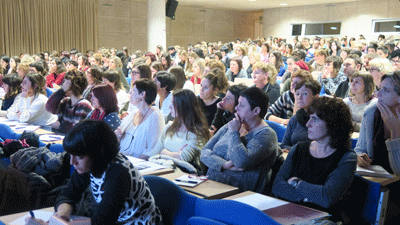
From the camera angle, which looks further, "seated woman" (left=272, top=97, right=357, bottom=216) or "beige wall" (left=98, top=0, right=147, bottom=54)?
"beige wall" (left=98, top=0, right=147, bottom=54)

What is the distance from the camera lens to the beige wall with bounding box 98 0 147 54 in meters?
17.5

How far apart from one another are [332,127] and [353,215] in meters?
0.56

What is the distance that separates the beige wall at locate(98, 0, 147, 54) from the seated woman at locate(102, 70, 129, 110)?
12418mm

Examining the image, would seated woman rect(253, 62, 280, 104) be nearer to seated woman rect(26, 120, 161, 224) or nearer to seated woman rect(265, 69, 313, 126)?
seated woman rect(265, 69, 313, 126)

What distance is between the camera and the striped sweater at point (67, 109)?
4660 millimetres

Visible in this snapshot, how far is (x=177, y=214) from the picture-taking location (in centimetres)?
201

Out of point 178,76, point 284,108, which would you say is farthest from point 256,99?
point 178,76

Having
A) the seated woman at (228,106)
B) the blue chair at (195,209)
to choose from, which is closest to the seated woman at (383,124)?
the seated woman at (228,106)

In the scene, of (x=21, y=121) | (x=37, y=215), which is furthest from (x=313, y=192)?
(x=21, y=121)

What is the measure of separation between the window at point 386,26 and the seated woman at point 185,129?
54.1 ft

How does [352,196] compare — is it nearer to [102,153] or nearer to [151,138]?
[102,153]

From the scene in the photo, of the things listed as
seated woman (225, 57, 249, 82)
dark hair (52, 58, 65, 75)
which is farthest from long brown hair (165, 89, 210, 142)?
dark hair (52, 58, 65, 75)

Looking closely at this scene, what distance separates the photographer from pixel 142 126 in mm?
3822

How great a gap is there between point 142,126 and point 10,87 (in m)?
3.29
